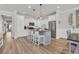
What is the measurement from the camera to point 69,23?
247 centimetres

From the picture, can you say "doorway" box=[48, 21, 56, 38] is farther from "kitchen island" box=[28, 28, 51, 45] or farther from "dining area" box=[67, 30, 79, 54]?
"dining area" box=[67, 30, 79, 54]

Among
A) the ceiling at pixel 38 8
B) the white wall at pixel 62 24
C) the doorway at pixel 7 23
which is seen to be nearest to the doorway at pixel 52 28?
the white wall at pixel 62 24

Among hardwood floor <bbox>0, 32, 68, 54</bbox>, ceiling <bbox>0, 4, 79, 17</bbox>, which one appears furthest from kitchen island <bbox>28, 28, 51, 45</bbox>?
ceiling <bbox>0, 4, 79, 17</bbox>

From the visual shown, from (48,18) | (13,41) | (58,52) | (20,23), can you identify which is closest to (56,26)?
(48,18)

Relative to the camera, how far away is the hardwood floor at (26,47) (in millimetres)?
2445

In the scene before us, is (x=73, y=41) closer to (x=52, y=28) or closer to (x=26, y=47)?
(x=52, y=28)

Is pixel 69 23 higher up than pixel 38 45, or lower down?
higher up

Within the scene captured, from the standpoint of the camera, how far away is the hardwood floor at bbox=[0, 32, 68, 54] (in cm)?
245

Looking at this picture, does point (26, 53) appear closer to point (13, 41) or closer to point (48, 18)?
point (13, 41)

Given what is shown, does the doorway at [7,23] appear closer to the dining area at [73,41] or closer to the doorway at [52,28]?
the doorway at [52,28]

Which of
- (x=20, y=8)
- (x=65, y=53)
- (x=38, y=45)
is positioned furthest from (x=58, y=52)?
(x=20, y=8)

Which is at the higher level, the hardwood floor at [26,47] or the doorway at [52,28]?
the doorway at [52,28]
